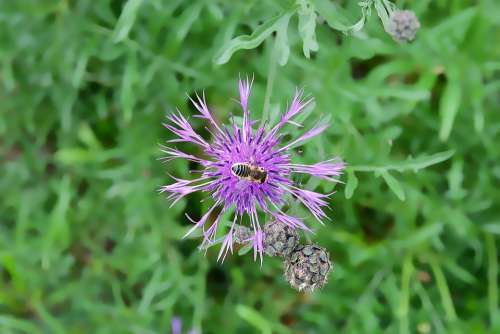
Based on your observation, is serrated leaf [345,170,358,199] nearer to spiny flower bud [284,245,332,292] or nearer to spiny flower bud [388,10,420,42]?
spiny flower bud [284,245,332,292]

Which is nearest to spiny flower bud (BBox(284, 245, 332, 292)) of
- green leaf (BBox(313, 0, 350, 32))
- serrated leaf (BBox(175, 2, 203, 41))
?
green leaf (BBox(313, 0, 350, 32))

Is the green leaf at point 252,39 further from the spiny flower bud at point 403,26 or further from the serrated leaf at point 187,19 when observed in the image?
the serrated leaf at point 187,19

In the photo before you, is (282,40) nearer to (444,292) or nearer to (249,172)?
(249,172)

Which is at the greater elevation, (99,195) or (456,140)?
(456,140)

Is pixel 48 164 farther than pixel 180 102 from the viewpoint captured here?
Yes

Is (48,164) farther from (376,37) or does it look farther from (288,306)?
(376,37)

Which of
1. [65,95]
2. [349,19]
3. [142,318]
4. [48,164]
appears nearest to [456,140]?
[349,19]

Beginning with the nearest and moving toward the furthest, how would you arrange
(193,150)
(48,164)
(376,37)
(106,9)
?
(376,37) → (106,9) → (193,150) → (48,164)

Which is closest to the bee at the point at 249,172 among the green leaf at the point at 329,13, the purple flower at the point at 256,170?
the purple flower at the point at 256,170
